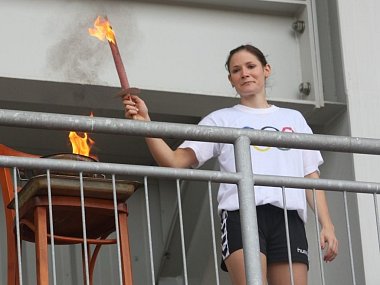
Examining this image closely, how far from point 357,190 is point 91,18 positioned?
8.79ft

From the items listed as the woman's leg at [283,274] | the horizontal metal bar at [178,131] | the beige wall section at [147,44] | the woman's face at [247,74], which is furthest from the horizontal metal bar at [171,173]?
the beige wall section at [147,44]

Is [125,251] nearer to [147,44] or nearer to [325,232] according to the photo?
[325,232]

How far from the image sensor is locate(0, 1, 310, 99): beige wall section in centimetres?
846

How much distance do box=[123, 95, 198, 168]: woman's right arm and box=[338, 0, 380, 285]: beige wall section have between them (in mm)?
1867

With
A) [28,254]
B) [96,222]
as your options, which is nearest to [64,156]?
[96,222]

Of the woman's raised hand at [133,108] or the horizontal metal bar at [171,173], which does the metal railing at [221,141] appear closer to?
the horizontal metal bar at [171,173]

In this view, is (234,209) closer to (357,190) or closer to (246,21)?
(357,190)

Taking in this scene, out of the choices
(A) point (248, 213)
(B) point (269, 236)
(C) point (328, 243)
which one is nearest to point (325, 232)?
(C) point (328, 243)

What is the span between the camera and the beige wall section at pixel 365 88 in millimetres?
8633

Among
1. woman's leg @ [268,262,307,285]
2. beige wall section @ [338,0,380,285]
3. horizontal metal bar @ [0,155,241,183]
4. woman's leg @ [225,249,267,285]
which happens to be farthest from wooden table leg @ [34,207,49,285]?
beige wall section @ [338,0,380,285]

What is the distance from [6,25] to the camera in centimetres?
845

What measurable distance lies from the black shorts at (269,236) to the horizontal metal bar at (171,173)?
49cm

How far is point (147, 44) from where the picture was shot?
8.77 meters

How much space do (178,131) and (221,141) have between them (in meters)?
0.22
